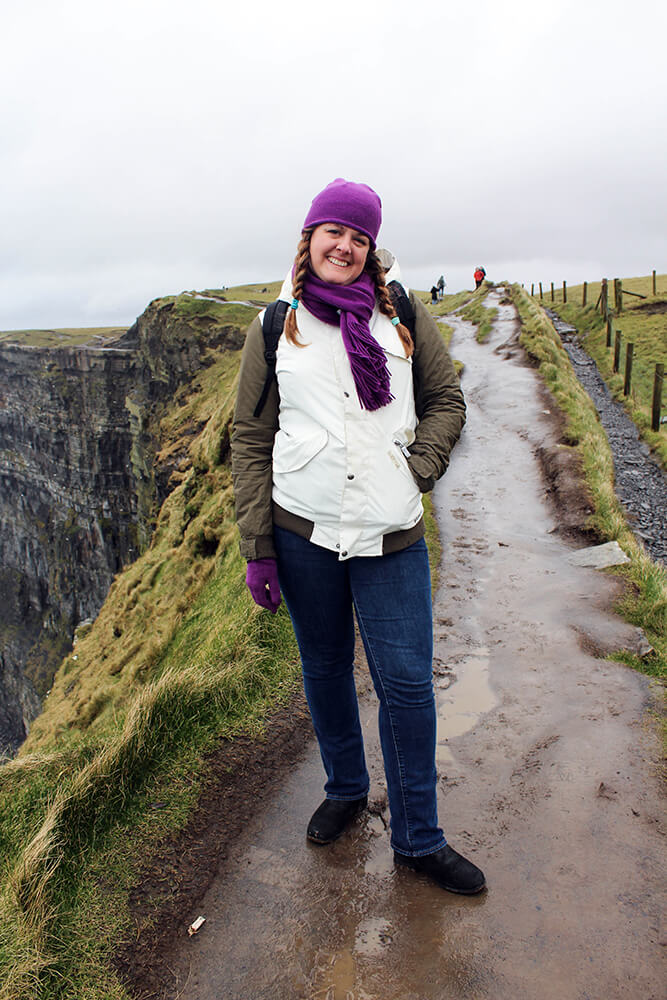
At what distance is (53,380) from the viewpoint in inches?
2383

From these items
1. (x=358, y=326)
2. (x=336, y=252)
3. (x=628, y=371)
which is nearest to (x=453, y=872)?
(x=358, y=326)

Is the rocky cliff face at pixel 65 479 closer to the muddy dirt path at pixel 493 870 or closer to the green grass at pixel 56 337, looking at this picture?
the green grass at pixel 56 337

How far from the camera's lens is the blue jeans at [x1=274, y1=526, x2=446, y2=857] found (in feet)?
10.0

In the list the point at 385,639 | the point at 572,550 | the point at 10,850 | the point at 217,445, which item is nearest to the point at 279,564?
the point at 385,639

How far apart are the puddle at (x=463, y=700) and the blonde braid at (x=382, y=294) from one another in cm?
268

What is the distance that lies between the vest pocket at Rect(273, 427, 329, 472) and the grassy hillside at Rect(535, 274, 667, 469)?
15918mm

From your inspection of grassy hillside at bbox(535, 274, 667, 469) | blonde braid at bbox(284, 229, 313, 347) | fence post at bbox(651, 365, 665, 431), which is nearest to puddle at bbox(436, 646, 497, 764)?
blonde braid at bbox(284, 229, 313, 347)

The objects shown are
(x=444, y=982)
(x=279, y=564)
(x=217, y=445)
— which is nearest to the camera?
(x=444, y=982)

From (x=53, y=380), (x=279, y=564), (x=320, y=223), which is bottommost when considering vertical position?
(x=53, y=380)

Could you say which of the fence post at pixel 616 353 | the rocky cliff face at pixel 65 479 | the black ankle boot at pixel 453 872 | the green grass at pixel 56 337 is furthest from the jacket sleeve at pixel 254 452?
the green grass at pixel 56 337

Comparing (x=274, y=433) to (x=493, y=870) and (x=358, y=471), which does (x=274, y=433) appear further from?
(x=493, y=870)

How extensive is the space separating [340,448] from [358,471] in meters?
0.13

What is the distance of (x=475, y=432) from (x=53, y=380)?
53833mm

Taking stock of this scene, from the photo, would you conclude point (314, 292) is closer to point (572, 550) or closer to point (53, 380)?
point (572, 550)
